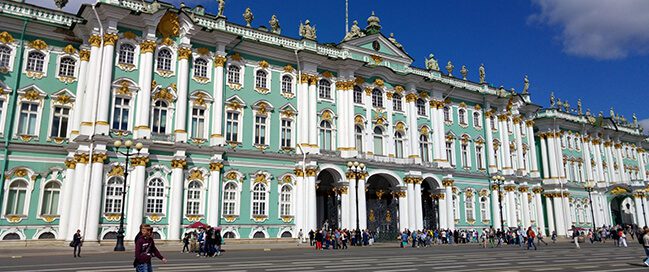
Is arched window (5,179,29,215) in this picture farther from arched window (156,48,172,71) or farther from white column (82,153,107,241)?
arched window (156,48,172,71)

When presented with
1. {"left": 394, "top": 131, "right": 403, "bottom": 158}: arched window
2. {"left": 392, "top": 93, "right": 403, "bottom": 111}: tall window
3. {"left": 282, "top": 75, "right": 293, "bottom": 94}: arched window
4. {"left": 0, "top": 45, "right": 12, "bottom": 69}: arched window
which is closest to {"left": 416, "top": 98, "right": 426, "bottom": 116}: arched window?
{"left": 392, "top": 93, "right": 403, "bottom": 111}: tall window

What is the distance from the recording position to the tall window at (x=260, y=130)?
36.7 m

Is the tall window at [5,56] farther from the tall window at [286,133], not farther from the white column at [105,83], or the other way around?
the tall window at [286,133]

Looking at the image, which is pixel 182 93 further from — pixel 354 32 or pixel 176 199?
pixel 354 32

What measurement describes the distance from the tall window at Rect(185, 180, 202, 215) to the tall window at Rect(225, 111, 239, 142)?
393cm

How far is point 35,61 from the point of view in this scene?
31.1 meters

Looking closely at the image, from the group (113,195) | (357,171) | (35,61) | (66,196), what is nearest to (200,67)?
(35,61)

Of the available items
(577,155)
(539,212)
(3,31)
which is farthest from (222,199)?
(577,155)

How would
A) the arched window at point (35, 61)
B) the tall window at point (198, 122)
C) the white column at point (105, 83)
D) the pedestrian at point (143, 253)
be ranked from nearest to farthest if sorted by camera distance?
the pedestrian at point (143, 253)
the white column at point (105, 83)
the arched window at point (35, 61)
the tall window at point (198, 122)

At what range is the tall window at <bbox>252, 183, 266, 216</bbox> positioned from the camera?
3541 centimetres

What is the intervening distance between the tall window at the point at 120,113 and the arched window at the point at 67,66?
3455 millimetres

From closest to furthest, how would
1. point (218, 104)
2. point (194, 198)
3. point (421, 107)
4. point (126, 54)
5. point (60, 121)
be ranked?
point (60, 121) < point (126, 54) < point (194, 198) < point (218, 104) < point (421, 107)

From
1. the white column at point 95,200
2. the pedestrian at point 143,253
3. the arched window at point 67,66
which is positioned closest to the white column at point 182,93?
the white column at point 95,200

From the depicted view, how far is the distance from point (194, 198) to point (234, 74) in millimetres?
9335
